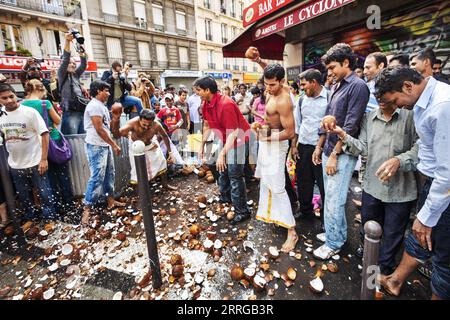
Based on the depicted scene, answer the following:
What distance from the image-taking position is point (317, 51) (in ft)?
20.7

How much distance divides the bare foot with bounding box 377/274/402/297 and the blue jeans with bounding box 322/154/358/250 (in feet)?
1.59

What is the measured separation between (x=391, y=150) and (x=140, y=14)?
24.4 meters

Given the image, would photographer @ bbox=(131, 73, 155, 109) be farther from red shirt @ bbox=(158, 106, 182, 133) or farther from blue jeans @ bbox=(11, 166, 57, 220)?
blue jeans @ bbox=(11, 166, 57, 220)

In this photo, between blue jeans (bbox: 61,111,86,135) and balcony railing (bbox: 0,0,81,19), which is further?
balcony railing (bbox: 0,0,81,19)

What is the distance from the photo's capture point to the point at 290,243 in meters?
2.78

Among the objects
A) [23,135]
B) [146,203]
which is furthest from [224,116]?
[23,135]

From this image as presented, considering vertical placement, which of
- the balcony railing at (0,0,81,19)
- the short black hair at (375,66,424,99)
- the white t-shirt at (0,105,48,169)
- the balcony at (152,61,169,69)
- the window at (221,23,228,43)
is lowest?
the white t-shirt at (0,105,48,169)

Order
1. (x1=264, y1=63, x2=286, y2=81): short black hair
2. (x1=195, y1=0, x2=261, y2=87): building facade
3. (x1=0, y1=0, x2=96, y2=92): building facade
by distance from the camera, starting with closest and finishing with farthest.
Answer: (x1=264, y1=63, x2=286, y2=81): short black hair → (x1=0, y1=0, x2=96, y2=92): building facade → (x1=195, y1=0, x2=261, y2=87): building facade

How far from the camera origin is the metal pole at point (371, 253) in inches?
54.9

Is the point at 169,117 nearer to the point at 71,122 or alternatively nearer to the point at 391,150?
the point at 71,122

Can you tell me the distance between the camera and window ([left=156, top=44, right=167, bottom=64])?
877 inches

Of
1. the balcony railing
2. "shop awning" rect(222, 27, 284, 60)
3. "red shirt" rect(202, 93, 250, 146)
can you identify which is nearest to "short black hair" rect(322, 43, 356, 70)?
"red shirt" rect(202, 93, 250, 146)

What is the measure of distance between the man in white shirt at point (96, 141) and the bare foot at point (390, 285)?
3.89 metres
